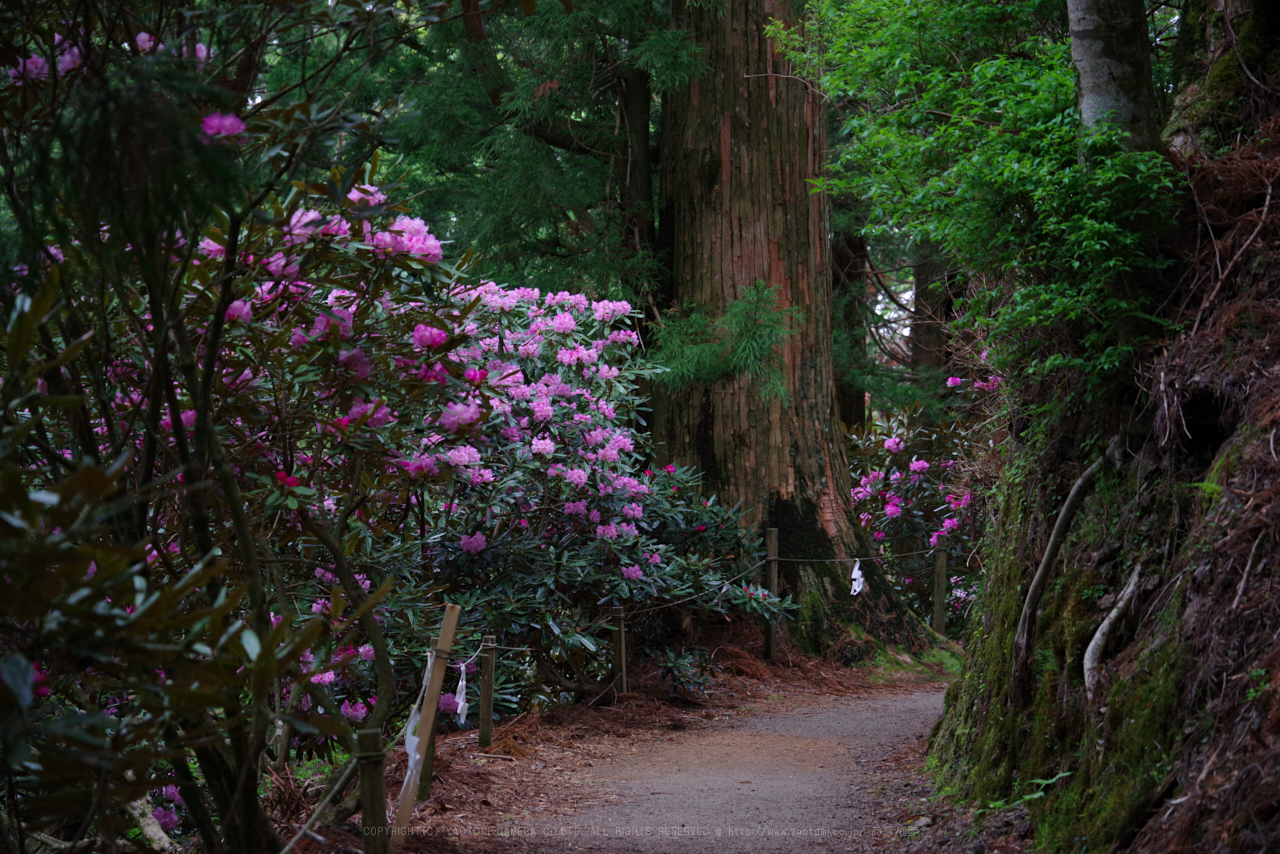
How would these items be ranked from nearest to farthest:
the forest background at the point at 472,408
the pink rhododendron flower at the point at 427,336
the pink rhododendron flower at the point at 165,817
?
the forest background at the point at 472,408 → the pink rhododendron flower at the point at 427,336 → the pink rhododendron flower at the point at 165,817

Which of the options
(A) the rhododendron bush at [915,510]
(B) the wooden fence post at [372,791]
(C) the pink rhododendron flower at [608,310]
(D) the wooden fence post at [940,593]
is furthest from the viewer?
(A) the rhododendron bush at [915,510]

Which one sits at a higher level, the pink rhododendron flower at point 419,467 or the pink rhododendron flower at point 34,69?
the pink rhododendron flower at point 34,69

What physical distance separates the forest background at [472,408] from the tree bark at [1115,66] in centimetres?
2

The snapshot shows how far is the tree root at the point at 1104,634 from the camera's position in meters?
2.89

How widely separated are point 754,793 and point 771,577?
11.4 ft

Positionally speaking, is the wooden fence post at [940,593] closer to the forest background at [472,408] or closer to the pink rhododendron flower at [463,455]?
the forest background at [472,408]

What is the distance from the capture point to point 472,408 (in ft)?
10.1

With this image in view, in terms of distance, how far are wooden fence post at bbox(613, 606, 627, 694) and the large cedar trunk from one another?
85.8 inches

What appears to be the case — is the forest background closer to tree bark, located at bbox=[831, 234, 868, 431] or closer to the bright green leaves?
the bright green leaves

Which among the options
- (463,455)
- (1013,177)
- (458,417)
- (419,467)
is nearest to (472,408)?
(458,417)

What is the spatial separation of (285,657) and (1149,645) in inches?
86.2

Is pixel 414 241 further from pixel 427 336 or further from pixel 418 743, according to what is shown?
pixel 418 743

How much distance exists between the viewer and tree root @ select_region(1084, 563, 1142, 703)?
9.50 feet

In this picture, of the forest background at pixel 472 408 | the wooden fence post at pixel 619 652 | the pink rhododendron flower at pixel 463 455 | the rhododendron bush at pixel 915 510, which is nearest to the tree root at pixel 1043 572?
the forest background at pixel 472 408
